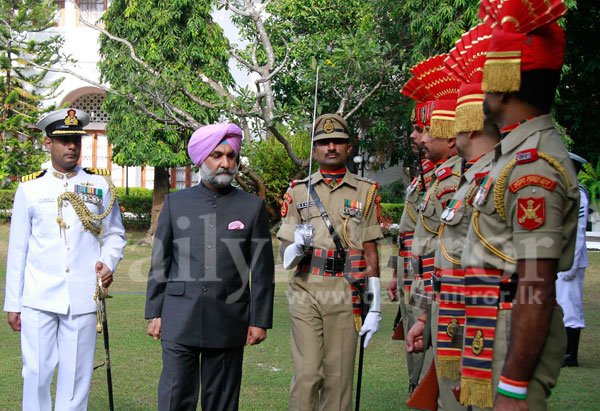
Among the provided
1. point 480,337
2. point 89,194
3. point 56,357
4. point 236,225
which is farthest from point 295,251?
point 480,337

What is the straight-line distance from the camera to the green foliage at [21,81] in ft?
93.5

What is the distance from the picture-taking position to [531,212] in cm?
288

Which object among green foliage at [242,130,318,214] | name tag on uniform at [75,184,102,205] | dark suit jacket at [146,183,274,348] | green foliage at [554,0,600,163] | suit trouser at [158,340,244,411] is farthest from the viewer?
green foliage at [554,0,600,163]

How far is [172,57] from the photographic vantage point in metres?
22.7

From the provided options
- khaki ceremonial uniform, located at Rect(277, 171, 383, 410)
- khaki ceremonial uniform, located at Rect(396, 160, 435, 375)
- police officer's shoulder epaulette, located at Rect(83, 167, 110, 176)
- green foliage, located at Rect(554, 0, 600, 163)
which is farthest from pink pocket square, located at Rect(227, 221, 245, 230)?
green foliage, located at Rect(554, 0, 600, 163)

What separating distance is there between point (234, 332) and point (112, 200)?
1.66m

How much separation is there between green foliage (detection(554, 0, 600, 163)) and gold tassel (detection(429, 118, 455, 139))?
1498 centimetres

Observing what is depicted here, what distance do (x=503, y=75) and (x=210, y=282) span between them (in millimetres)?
2577

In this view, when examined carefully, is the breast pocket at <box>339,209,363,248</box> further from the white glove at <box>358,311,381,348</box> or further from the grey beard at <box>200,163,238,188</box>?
the grey beard at <box>200,163,238,188</box>

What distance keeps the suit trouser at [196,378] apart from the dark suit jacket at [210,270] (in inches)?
3.4

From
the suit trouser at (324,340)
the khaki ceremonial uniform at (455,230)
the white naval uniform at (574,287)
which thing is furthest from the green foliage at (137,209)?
the khaki ceremonial uniform at (455,230)

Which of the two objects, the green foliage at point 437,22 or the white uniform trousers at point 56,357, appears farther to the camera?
the green foliage at point 437,22

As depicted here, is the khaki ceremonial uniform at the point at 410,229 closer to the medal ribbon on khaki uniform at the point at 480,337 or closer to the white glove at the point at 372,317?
the white glove at the point at 372,317

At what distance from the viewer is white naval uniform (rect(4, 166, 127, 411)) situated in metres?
5.50
